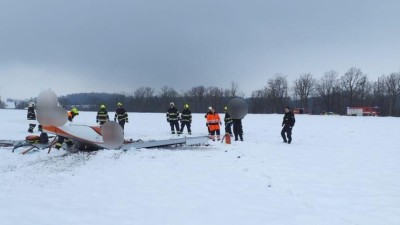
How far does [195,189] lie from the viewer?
291 inches

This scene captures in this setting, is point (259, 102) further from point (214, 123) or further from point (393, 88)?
point (214, 123)

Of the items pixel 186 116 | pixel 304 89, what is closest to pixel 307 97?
pixel 304 89

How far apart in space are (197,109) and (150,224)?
95.2 metres

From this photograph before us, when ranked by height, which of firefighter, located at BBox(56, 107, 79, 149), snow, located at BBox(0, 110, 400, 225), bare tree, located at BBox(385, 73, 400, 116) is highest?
bare tree, located at BBox(385, 73, 400, 116)

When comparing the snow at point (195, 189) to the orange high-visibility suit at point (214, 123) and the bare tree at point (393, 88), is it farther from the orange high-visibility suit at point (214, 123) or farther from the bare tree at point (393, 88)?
the bare tree at point (393, 88)

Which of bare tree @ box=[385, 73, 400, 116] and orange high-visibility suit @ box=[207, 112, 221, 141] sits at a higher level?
bare tree @ box=[385, 73, 400, 116]

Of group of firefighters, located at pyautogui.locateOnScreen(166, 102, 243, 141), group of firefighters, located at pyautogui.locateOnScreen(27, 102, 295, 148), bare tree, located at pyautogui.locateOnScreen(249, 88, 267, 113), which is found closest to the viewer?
group of firefighters, located at pyautogui.locateOnScreen(27, 102, 295, 148)

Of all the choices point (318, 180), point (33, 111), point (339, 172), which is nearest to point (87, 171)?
point (318, 180)

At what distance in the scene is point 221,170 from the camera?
9.37 metres

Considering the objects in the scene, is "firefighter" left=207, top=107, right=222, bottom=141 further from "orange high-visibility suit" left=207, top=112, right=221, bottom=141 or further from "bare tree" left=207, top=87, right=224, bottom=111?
"bare tree" left=207, top=87, right=224, bottom=111

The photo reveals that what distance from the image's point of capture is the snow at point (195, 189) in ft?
18.7

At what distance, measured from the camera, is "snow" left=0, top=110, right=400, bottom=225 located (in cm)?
570

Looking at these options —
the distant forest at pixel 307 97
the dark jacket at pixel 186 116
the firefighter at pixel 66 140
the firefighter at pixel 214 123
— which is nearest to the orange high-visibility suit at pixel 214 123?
the firefighter at pixel 214 123

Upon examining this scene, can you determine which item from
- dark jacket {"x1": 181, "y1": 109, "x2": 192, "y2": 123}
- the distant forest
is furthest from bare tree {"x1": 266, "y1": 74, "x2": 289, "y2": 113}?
dark jacket {"x1": 181, "y1": 109, "x2": 192, "y2": 123}
